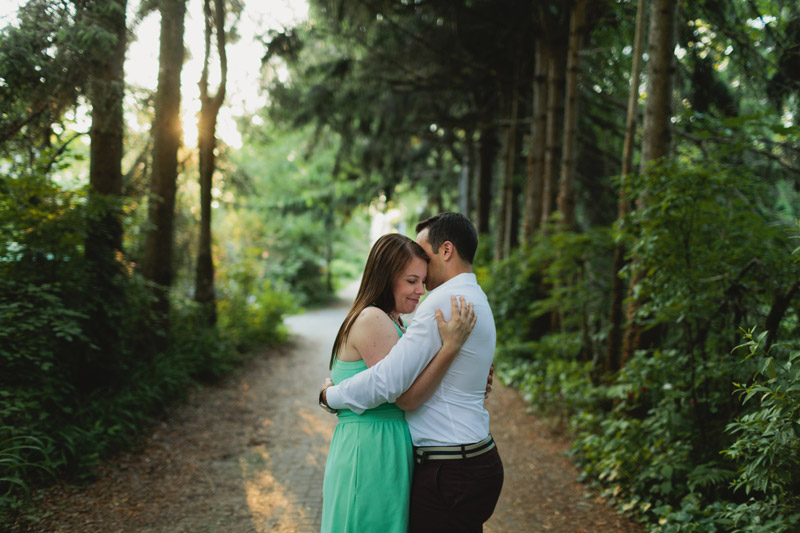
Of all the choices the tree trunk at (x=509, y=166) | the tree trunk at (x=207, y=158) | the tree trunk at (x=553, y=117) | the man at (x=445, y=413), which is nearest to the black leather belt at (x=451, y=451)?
the man at (x=445, y=413)

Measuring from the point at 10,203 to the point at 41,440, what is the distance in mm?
2152

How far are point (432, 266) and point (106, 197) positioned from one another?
4636 millimetres

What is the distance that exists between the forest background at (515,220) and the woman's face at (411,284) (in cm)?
154

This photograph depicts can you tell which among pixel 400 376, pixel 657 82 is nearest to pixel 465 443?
pixel 400 376

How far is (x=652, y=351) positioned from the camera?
16.8 feet

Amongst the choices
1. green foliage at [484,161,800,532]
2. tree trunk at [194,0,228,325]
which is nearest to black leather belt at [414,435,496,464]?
green foliage at [484,161,800,532]

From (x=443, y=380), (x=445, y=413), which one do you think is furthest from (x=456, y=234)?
(x=445, y=413)

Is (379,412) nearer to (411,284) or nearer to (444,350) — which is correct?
(444,350)

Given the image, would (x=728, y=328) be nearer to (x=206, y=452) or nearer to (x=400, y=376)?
(x=400, y=376)

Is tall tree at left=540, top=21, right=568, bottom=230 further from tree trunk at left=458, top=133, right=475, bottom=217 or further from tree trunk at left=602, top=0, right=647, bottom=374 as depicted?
tree trunk at left=458, top=133, right=475, bottom=217

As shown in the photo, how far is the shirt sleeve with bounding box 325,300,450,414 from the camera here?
2.24m

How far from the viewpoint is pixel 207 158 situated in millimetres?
9820

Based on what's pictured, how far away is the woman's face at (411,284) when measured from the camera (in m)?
2.58

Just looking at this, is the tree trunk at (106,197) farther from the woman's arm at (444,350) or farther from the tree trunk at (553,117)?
the tree trunk at (553,117)
